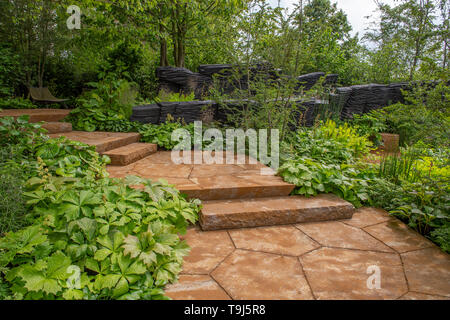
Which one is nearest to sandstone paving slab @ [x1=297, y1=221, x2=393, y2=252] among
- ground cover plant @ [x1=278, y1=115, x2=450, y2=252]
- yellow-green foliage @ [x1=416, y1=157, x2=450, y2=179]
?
ground cover plant @ [x1=278, y1=115, x2=450, y2=252]

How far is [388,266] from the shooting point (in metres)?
1.86

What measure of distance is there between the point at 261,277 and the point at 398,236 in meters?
1.40

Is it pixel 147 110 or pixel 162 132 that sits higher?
pixel 147 110

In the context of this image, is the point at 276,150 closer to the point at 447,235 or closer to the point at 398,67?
the point at 447,235

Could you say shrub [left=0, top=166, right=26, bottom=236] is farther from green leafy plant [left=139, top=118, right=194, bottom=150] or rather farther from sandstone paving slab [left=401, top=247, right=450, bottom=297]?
sandstone paving slab [left=401, top=247, right=450, bottom=297]

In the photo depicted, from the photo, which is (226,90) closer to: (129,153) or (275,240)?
(129,153)

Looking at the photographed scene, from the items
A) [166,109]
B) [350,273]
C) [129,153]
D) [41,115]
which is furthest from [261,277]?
[41,115]

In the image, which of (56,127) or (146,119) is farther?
(146,119)

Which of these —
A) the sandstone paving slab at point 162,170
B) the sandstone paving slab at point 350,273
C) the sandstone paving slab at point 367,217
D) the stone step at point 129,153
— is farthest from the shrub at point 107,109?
the sandstone paving slab at point 350,273

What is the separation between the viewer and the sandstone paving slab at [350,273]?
1.57 m

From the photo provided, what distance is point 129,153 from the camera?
3400 mm

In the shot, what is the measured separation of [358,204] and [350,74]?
276 inches

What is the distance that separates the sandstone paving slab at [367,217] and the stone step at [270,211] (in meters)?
0.09
